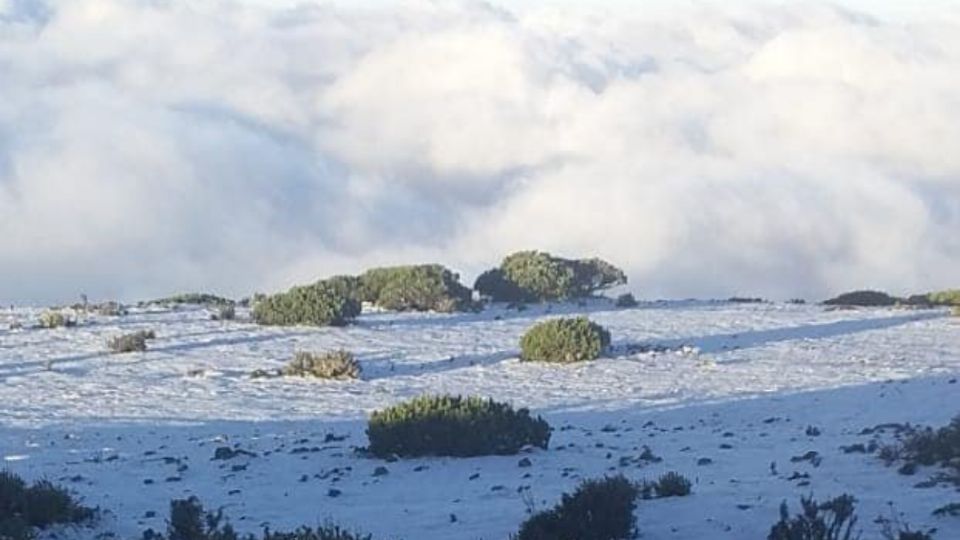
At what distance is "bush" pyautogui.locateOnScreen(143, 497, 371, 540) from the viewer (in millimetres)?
13016

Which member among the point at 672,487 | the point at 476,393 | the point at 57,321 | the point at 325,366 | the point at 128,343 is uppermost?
the point at 57,321

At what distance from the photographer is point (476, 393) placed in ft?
76.4

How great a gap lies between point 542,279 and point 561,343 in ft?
32.2

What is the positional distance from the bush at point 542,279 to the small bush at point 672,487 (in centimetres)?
1922

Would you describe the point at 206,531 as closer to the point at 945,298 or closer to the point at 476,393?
the point at 476,393

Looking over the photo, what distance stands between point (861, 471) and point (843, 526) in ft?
9.05

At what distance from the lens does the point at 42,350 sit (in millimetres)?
26969

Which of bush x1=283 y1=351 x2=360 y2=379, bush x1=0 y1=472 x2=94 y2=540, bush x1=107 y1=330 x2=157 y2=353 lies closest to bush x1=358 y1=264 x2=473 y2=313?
bush x1=107 y1=330 x2=157 y2=353

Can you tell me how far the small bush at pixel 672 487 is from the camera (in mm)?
15266

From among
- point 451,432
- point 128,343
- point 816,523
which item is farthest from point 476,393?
point 816,523

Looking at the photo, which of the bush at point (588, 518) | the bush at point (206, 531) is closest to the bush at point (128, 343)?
the bush at point (206, 531)

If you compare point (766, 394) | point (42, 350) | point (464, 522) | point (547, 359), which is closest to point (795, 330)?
point (547, 359)

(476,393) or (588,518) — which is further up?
(476,393)

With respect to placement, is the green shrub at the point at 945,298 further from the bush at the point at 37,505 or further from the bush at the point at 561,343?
the bush at the point at 37,505
